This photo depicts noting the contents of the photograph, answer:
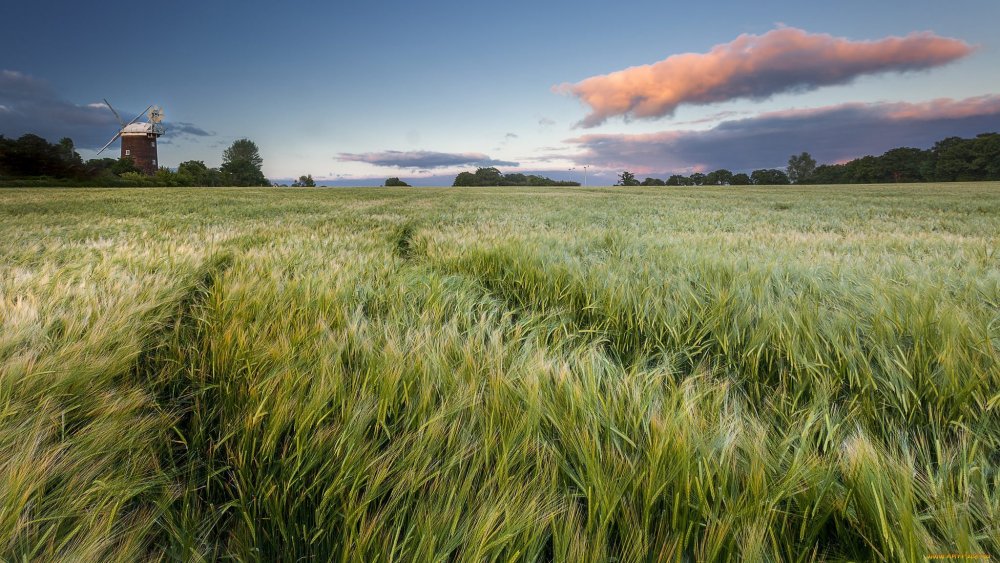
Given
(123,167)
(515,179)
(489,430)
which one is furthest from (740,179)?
(123,167)

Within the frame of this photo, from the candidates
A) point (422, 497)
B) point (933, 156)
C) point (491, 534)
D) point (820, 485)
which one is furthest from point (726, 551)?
point (933, 156)

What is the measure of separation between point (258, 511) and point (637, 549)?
680 mm

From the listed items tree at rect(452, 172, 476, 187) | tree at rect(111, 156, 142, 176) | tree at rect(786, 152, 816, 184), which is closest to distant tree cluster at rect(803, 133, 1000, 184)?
tree at rect(786, 152, 816, 184)

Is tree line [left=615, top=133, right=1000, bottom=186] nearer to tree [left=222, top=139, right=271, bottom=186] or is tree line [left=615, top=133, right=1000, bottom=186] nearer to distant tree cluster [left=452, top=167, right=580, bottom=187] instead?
distant tree cluster [left=452, top=167, right=580, bottom=187]

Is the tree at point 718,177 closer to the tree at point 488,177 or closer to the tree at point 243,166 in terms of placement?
the tree at point 488,177

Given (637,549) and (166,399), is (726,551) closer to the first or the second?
(637,549)

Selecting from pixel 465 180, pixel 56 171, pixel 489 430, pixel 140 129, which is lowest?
pixel 489 430

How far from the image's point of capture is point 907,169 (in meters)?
84.4

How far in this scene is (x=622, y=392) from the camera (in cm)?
100

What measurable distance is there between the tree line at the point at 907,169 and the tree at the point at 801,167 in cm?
696

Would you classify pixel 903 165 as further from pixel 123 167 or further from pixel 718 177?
pixel 123 167

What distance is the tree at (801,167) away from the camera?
11684 cm

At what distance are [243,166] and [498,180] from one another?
183 feet

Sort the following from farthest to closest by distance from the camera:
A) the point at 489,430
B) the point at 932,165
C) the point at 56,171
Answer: the point at 932,165
the point at 56,171
the point at 489,430
